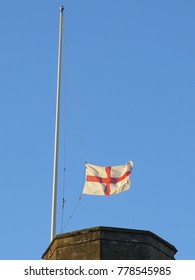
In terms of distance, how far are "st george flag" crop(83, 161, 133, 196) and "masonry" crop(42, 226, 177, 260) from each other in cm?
549

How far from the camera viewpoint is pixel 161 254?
19547 mm

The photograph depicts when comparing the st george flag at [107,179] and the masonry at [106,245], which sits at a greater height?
the st george flag at [107,179]

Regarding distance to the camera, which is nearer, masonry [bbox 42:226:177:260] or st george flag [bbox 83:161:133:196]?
masonry [bbox 42:226:177:260]

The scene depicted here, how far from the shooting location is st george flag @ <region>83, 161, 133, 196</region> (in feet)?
80.8

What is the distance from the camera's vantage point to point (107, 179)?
81.7ft

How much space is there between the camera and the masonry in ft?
61.1

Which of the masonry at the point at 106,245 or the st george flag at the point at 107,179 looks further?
the st george flag at the point at 107,179

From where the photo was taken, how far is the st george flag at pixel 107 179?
Result: 24641 millimetres

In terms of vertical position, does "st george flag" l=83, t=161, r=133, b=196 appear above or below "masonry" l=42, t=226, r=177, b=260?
above

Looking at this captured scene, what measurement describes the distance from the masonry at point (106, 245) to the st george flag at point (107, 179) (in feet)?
18.0
